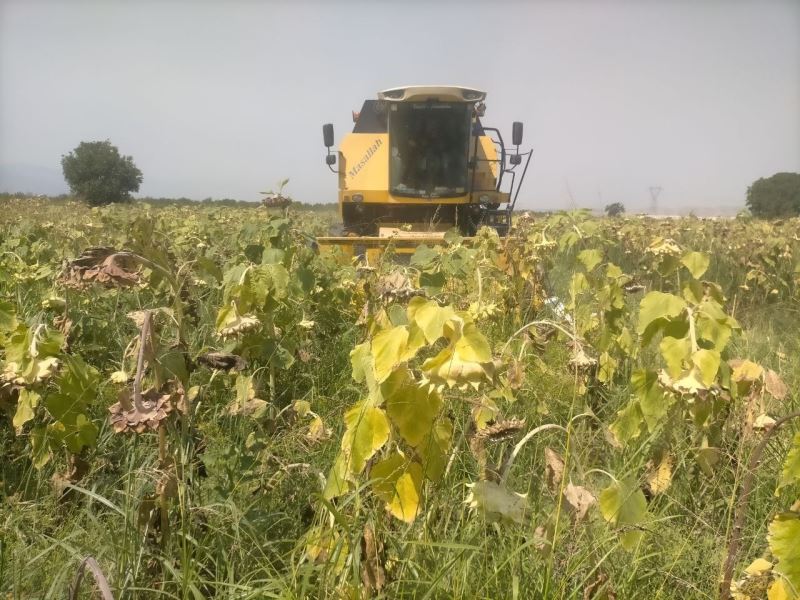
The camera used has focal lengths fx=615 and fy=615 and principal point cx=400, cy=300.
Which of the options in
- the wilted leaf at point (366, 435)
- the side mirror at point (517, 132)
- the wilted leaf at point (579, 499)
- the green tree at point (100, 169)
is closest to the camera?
the wilted leaf at point (366, 435)

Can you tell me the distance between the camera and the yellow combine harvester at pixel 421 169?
9328mm

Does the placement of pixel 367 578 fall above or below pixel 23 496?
above

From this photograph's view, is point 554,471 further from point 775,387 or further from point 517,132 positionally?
point 517,132

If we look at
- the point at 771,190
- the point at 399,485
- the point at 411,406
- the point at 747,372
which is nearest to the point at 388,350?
the point at 411,406

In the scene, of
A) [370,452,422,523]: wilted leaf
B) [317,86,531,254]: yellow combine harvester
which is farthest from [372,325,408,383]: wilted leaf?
[317,86,531,254]: yellow combine harvester

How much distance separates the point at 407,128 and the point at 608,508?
28.4ft

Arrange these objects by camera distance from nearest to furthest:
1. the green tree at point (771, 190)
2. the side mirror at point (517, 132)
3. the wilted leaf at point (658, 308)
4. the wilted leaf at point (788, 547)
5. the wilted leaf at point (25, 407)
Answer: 1. the wilted leaf at point (788, 547)
2. the wilted leaf at point (658, 308)
3. the wilted leaf at point (25, 407)
4. the side mirror at point (517, 132)
5. the green tree at point (771, 190)

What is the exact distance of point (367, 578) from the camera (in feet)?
4.57

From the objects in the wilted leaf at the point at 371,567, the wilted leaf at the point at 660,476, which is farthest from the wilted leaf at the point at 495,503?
the wilted leaf at the point at 660,476

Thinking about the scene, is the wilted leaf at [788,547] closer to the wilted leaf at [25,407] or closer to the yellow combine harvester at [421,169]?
the wilted leaf at [25,407]

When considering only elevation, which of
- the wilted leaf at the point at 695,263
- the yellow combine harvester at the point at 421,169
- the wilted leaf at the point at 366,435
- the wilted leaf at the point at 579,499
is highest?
the yellow combine harvester at the point at 421,169

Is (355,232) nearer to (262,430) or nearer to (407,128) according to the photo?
(407,128)

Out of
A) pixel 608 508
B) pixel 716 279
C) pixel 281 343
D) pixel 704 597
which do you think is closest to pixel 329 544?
pixel 608 508

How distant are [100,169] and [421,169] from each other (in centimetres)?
5266
